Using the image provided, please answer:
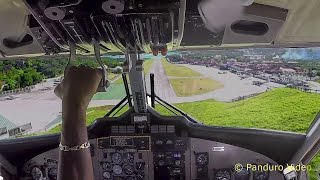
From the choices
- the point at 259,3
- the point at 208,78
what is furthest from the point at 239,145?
the point at 259,3

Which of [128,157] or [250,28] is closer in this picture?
[250,28]

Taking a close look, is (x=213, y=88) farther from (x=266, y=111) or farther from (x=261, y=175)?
(x=261, y=175)

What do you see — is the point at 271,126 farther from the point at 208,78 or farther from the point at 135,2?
the point at 135,2

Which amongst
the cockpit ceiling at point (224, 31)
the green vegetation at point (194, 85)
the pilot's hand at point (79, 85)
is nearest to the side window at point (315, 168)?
the green vegetation at point (194, 85)

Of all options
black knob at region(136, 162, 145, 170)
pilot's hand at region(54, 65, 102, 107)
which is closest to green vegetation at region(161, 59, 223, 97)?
black knob at region(136, 162, 145, 170)

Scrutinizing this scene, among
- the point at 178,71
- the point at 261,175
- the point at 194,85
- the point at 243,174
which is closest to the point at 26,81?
the point at 178,71

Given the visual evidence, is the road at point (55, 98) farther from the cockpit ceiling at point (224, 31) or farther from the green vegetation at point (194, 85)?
the cockpit ceiling at point (224, 31)
